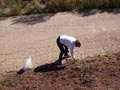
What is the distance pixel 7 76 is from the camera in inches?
481

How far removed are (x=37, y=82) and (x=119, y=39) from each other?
13.1 ft

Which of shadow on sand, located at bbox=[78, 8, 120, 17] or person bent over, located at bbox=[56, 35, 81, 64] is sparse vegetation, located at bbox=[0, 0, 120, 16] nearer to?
shadow on sand, located at bbox=[78, 8, 120, 17]

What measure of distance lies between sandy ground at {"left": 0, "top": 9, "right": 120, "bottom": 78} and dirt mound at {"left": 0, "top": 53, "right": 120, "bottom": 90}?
2.60ft

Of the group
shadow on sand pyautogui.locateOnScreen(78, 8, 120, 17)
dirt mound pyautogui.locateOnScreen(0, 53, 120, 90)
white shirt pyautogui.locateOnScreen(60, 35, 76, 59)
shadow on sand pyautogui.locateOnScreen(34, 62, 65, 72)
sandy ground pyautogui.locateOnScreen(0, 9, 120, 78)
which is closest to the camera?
dirt mound pyautogui.locateOnScreen(0, 53, 120, 90)

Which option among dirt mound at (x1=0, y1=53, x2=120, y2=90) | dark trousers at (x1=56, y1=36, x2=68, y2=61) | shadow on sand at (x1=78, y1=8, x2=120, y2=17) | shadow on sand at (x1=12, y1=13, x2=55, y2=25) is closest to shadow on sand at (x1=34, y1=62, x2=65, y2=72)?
dirt mound at (x1=0, y1=53, x2=120, y2=90)

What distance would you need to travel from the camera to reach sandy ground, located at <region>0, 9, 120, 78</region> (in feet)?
44.0

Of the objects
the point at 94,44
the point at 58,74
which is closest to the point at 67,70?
the point at 58,74

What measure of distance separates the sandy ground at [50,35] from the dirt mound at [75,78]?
0.79 meters

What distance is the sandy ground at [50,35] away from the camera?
44.0 ft

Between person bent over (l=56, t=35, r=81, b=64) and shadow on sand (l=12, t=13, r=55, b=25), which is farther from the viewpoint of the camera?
shadow on sand (l=12, t=13, r=55, b=25)

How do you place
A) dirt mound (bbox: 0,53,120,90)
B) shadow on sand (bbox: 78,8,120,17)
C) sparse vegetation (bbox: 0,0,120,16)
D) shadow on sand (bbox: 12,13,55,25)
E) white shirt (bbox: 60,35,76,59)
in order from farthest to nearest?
sparse vegetation (bbox: 0,0,120,16) → shadow on sand (bbox: 78,8,120,17) → shadow on sand (bbox: 12,13,55,25) → white shirt (bbox: 60,35,76,59) → dirt mound (bbox: 0,53,120,90)

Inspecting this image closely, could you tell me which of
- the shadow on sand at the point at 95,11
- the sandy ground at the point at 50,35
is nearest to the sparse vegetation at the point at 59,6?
the shadow on sand at the point at 95,11

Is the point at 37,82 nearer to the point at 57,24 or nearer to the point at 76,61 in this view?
the point at 76,61

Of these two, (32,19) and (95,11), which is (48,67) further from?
(95,11)
